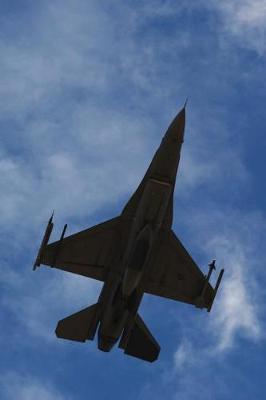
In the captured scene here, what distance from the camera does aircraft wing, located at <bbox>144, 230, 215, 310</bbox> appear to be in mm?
37125

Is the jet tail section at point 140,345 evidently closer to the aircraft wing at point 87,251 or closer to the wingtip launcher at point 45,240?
the aircraft wing at point 87,251

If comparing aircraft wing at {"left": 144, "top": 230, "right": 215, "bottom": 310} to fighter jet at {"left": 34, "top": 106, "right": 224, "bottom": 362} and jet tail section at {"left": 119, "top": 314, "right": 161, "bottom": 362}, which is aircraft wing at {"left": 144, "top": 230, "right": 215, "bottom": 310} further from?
jet tail section at {"left": 119, "top": 314, "right": 161, "bottom": 362}

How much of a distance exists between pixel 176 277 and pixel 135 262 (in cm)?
486

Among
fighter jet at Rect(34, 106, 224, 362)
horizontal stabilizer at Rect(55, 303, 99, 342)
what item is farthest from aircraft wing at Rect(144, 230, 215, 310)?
horizontal stabilizer at Rect(55, 303, 99, 342)

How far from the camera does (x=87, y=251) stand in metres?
36.9

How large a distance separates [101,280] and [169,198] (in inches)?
240

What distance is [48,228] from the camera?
112 ft

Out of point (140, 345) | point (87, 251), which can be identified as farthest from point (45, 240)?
point (140, 345)

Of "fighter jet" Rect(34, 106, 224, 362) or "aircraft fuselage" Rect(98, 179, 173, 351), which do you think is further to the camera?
"fighter jet" Rect(34, 106, 224, 362)

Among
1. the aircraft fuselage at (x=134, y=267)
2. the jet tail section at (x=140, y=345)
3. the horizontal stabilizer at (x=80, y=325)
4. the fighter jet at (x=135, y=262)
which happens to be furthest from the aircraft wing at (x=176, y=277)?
the horizontal stabilizer at (x=80, y=325)

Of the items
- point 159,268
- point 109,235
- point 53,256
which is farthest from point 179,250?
point 53,256

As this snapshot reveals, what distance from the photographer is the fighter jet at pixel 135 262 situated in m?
33.4

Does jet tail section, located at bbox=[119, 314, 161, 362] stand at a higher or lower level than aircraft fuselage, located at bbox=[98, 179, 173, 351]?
lower

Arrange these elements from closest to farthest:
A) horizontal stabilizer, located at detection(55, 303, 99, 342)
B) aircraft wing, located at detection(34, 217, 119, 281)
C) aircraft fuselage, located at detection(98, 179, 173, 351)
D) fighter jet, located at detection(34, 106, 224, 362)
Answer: aircraft fuselage, located at detection(98, 179, 173, 351) → fighter jet, located at detection(34, 106, 224, 362) → horizontal stabilizer, located at detection(55, 303, 99, 342) → aircraft wing, located at detection(34, 217, 119, 281)
